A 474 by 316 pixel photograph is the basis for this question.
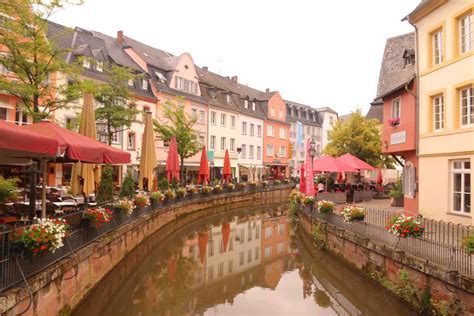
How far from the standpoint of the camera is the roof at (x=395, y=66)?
1669 cm

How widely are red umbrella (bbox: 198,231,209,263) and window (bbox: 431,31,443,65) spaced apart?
1123 centimetres

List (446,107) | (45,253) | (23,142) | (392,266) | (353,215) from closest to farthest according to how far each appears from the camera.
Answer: (23,142) < (45,253) < (392,266) < (353,215) < (446,107)

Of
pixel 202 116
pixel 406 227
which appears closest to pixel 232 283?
pixel 406 227

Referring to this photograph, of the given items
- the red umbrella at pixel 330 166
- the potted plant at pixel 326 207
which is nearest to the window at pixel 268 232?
the red umbrella at pixel 330 166

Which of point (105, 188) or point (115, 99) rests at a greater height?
point (115, 99)

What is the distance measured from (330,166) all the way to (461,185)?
8.19 metres

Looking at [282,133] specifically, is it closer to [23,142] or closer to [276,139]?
[276,139]

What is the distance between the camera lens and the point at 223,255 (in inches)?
598

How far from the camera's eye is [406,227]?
8.52 m

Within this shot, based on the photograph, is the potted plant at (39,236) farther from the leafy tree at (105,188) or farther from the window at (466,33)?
the window at (466,33)

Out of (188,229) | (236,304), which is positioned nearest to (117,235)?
(236,304)

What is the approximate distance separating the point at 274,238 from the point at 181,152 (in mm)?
12057

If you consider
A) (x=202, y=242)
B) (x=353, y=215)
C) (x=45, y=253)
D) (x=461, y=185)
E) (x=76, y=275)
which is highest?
(x=461, y=185)

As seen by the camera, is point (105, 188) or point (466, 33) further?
point (105, 188)
